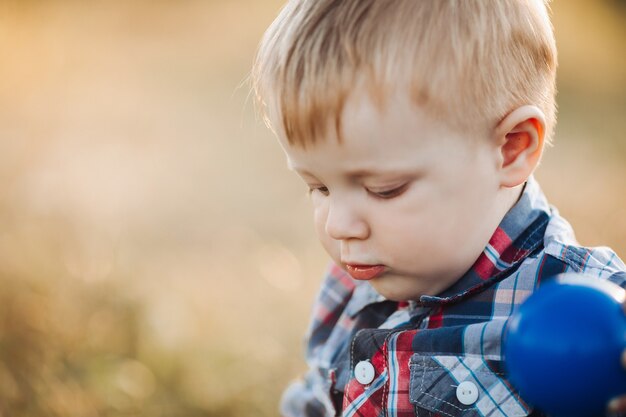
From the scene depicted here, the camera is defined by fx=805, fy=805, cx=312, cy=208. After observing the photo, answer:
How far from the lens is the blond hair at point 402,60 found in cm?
125

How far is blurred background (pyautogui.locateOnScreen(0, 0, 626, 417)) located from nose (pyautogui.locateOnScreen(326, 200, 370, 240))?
109 centimetres

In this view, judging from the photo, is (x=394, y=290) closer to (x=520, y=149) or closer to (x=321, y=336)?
(x=520, y=149)

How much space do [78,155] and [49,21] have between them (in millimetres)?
1161

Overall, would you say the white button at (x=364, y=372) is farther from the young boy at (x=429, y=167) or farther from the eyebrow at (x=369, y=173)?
the eyebrow at (x=369, y=173)

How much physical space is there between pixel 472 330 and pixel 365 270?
0.68 feet

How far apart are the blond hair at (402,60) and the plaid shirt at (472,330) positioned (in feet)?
0.79

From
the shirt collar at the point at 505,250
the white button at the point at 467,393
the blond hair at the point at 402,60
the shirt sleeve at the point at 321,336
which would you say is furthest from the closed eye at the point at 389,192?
the shirt sleeve at the point at 321,336

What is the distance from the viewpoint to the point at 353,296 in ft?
5.84

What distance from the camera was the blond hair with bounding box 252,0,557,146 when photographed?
4.09ft

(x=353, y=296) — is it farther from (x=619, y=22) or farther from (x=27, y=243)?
(x=619, y=22)

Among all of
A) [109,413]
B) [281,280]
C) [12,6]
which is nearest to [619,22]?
[281,280]

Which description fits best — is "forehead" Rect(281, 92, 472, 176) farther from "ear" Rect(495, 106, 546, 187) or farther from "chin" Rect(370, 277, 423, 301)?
"chin" Rect(370, 277, 423, 301)

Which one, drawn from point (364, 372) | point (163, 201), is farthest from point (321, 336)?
point (163, 201)

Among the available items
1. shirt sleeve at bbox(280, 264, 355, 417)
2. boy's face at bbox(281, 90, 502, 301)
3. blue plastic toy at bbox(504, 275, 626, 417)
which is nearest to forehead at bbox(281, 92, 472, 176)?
boy's face at bbox(281, 90, 502, 301)
